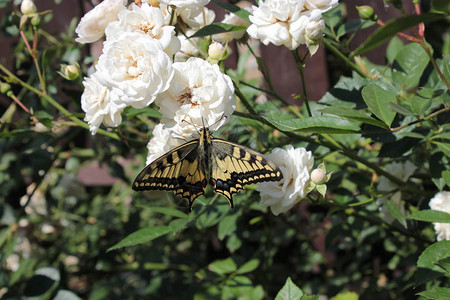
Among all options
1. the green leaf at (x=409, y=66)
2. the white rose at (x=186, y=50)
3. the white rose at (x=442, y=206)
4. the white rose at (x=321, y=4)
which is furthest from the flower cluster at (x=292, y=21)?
the white rose at (x=442, y=206)

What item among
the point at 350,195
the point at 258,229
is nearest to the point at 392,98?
the point at 350,195

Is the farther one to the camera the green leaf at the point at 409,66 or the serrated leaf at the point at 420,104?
the green leaf at the point at 409,66

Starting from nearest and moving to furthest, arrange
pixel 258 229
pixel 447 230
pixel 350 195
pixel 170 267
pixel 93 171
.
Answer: pixel 447 230 < pixel 350 195 < pixel 170 267 < pixel 258 229 < pixel 93 171

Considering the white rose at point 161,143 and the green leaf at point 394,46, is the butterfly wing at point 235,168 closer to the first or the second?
the white rose at point 161,143

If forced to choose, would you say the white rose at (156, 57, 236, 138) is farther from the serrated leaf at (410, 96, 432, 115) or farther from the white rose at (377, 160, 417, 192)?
the white rose at (377, 160, 417, 192)

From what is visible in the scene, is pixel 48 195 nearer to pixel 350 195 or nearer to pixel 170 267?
pixel 170 267
